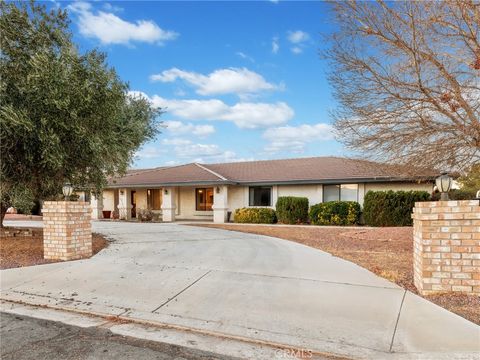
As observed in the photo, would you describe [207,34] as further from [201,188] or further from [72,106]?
[201,188]

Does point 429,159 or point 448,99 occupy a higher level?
point 448,99

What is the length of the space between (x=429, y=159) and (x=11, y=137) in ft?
34.2

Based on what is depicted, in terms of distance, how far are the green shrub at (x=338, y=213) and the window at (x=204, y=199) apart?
8464mm

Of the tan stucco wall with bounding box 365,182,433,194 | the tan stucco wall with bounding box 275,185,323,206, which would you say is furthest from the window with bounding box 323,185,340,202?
the tan stucco wall with bounding box 365,182,433,194

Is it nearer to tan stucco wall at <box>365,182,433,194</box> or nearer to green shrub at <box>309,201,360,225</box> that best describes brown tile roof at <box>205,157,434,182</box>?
tan stucco wall at <box>365,182,433,194</box>

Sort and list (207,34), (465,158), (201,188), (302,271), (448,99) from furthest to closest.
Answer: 1. (201,188)
2. (207,34)
3. (465,158)
4. (448,99)
5. (302,271)

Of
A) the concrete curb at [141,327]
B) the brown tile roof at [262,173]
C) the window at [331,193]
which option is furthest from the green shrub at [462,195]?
the concrete curb at [141,327]

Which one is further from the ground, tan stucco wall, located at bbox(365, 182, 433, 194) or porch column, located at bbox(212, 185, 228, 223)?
tan stucco wall, located at bbox(365, 182, 433, 194)

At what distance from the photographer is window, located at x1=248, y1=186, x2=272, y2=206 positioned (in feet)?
73.4

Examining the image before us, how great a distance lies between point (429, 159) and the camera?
9484 mm

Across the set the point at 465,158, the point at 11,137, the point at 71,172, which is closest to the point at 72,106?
the point at 11,137

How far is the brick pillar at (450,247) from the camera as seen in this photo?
4.98 m

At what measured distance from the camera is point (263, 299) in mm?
5191

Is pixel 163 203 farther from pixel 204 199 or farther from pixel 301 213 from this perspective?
pixel 301 213
